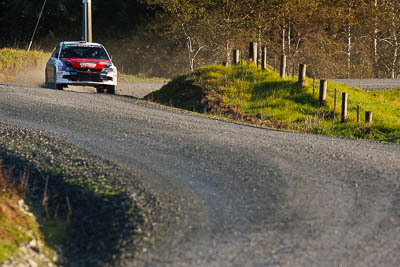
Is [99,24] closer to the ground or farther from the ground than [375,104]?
farther from the ground

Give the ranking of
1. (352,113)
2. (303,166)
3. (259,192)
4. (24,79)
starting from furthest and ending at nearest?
(24,79)
(352,113)
(303,166)
(259,192)

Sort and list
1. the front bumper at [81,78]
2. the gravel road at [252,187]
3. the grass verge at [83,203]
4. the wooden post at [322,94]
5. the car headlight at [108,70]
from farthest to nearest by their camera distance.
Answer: the car headlight at [108,70] < the front bumper at [81,78] < the wooden post at [322,94] < the grass verge at [83,203] < the gravel road at [252,187]

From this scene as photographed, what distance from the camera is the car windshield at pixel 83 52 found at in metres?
21.0

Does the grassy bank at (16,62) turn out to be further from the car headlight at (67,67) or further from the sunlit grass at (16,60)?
the car headlight at (67,67)

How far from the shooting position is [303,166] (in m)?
9.53

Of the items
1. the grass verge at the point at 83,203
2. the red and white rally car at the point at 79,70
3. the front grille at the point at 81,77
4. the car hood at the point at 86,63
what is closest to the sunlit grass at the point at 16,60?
the red and white rally car at the point at 79,70

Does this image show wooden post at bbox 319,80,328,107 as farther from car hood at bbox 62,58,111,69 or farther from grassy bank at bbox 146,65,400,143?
car hood at bbox 62,58,111,69

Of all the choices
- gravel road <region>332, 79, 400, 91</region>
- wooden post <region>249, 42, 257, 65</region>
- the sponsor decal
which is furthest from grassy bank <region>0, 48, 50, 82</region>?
gravel road <region>332, 79, 400, 91</region>

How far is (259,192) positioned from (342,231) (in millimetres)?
1497

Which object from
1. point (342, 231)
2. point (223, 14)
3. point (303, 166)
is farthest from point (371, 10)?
point (342, 231)

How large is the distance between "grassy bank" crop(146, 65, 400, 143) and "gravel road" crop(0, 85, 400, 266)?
3338 millimetres

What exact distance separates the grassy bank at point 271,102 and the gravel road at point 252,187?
3338 mm

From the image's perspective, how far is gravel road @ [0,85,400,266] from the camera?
20.7 feet

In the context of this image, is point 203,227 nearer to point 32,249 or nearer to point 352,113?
point 32,249
